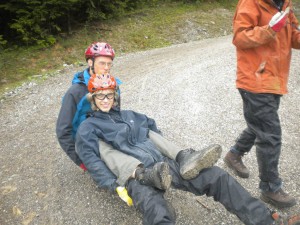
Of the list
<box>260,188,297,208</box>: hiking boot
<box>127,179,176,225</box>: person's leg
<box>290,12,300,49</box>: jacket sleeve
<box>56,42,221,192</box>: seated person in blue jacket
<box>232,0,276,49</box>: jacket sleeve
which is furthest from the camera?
<box>260,188,297,208</box>: hiking boot

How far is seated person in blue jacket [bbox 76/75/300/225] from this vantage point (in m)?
3.21

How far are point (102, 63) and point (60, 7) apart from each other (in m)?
7.82

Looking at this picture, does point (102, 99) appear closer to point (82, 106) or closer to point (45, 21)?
point (82, 106)

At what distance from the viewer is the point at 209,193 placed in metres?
3.54

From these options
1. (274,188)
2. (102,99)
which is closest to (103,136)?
(102,99)

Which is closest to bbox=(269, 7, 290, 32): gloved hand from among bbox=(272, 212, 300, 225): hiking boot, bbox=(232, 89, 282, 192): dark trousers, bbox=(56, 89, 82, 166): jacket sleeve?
bbox=(232, 89, 282, 192): dark trousers

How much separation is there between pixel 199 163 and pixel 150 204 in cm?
68

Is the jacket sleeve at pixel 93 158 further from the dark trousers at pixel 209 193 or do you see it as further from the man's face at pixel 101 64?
the man's face at pixel 101 64

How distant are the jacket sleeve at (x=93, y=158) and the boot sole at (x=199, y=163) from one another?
0.81 meters

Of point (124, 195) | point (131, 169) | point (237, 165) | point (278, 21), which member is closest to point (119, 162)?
point (131, 169)

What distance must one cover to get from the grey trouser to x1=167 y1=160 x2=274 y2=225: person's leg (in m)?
0.33

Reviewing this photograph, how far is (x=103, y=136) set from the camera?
3916 millimetres

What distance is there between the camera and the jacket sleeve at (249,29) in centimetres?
333

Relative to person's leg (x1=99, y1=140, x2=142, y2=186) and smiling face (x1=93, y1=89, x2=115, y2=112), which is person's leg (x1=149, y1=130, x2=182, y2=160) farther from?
smiling face (x1=93, y1=89, x2=115, y2=112)
